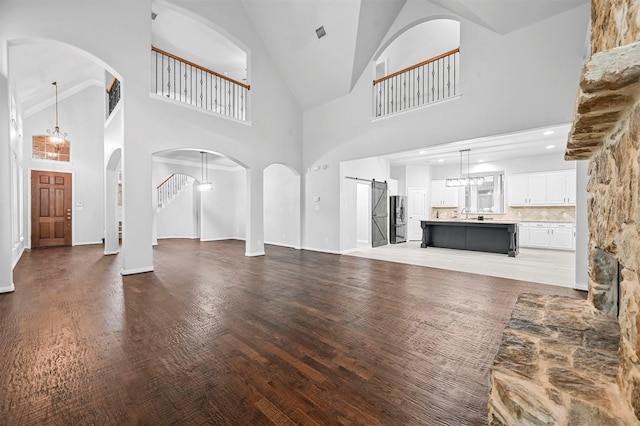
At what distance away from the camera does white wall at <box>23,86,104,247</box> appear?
8445 mm

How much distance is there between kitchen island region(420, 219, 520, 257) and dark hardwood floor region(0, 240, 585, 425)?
322 cm

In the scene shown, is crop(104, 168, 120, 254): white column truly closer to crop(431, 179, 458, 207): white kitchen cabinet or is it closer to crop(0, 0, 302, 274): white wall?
crop(0, 0, 302, 274): white wall

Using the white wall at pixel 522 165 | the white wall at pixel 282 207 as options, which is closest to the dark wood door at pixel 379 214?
the white wall at pixel 282 207

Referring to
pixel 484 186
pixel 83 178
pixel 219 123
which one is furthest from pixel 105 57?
pixel 484 186

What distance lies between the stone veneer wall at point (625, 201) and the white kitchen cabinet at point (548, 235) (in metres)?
8.53

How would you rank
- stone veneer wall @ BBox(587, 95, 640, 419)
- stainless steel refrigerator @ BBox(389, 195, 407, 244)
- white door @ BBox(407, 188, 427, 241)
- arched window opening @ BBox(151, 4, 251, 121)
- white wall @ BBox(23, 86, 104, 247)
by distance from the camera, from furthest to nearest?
white door @ BBox(407, 188, 427, 241)
stainless steel refrigerator @ BBox(389, 195, 407, 244)
white wall @ BBox(23, 86, 104, 247)
arched window opening @ BBox(151, 4, 251, 121)
stone veneer wall @ BBox(587, 95, 640, 419)

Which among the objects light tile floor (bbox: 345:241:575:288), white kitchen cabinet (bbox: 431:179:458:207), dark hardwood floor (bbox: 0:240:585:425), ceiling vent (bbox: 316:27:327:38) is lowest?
light tile floor (bbox: 345:241:575:288)

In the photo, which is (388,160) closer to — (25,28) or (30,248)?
(25,28)

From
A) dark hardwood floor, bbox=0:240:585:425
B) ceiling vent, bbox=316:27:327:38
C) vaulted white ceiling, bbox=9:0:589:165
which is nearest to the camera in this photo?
dark hardwood floor, bbox=0:240:585:425

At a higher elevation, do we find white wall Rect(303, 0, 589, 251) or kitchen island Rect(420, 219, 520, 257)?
white wall Rect(303, 0, 589, 251)

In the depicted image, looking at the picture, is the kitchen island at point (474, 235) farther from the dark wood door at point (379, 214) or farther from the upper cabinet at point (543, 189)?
the upper cabinet at point (543, 189)

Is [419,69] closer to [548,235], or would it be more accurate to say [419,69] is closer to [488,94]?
[488,94]

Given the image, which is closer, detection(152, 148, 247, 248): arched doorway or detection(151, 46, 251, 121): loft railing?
detection(151, 46, 251, 121): loft railing

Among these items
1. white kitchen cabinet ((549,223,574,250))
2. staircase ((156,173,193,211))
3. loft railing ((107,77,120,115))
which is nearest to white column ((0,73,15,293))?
loft railing ((107,77,120,115))
